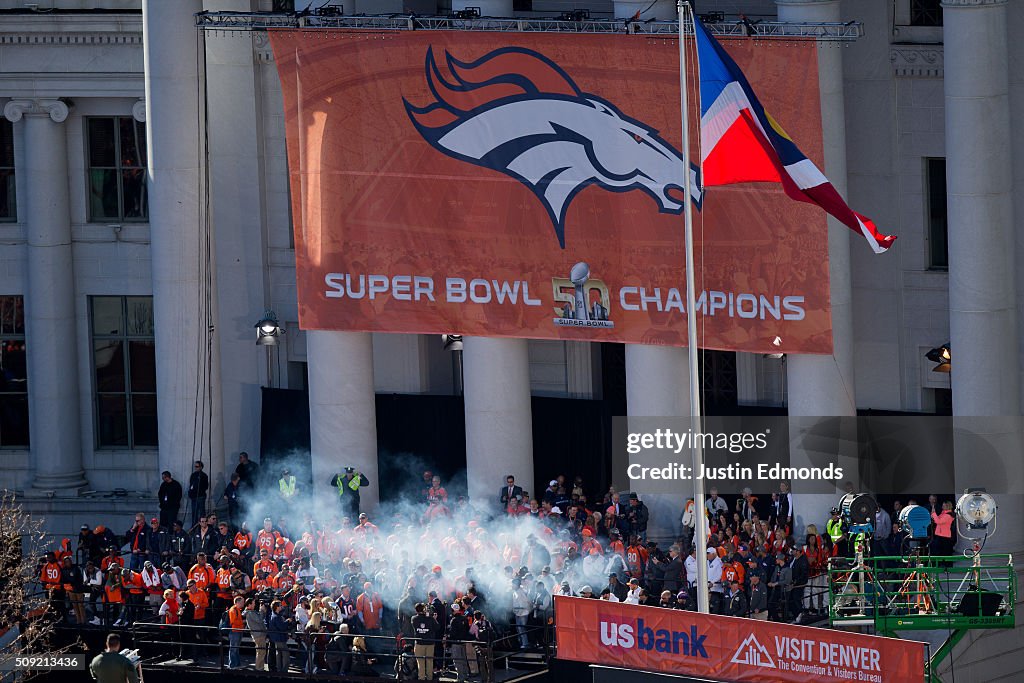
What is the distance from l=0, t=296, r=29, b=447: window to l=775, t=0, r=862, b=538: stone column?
19.3 metres

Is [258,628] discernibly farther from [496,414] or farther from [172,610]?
[496,414]

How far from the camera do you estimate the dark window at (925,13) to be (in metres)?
42.6

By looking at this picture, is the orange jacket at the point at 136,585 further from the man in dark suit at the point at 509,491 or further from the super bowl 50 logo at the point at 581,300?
the super bowl 50 logo at the point at 581,300

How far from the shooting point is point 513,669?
35.0 metres

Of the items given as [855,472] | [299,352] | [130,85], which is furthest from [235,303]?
[855,472]

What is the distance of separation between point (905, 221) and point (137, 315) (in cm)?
1814

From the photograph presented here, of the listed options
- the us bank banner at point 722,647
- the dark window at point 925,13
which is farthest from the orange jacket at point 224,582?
the dark window at point 925,13

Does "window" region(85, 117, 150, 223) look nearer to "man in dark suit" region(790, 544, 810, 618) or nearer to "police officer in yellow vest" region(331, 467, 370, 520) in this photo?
"police officer in yellow vest" region(331, 467, 370, 520)

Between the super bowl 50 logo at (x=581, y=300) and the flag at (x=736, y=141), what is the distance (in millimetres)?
11133

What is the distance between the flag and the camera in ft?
95.2

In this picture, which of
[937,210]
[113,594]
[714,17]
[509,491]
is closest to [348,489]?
[509,491]

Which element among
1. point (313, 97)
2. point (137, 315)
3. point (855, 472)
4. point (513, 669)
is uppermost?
point (313, 97)

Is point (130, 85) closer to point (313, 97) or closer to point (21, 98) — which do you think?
point (21, 98)

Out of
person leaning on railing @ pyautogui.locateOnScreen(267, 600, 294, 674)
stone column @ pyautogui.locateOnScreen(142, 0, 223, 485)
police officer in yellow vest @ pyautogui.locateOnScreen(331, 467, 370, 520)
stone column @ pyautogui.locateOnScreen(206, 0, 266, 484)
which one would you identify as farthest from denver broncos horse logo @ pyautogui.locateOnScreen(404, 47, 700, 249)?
person leaning on railing @ pyautogui.locateOnScreen(267, 600, 294, 674)
